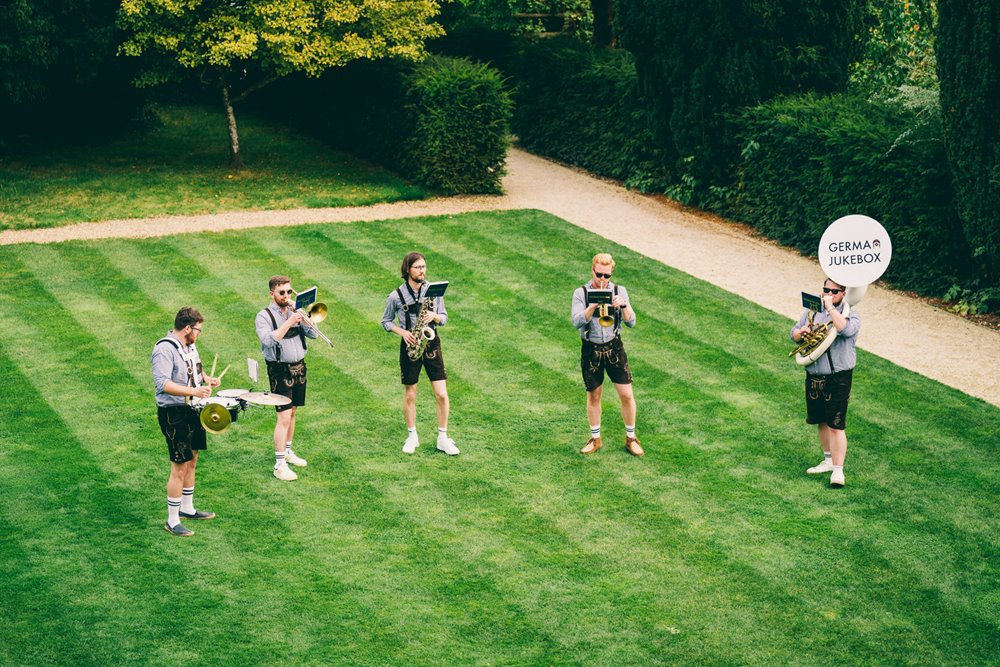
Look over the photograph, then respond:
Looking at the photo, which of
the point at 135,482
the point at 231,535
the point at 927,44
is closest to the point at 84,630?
the point at 231,535

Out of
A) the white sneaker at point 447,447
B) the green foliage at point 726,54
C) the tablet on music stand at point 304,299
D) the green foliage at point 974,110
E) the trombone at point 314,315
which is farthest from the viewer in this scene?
the green foliage at point 726,54

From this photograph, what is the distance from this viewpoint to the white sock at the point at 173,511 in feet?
31.5

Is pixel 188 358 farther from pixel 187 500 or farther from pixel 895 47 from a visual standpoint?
pixel 895 47

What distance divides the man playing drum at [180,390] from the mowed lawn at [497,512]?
689 mm

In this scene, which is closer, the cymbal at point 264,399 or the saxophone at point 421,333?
the cymbal at point 264,399

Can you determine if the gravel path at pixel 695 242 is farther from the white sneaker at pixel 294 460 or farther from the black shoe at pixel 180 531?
the black shoe at pixel 180 531

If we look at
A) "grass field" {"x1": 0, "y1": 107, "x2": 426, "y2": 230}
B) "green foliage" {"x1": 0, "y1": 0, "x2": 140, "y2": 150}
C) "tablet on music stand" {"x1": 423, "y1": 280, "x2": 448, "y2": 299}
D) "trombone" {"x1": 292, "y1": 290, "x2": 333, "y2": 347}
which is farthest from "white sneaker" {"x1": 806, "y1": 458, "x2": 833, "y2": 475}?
"green foliage" {"x1": 0, "y1": 0, "x2": 140, "y2": 150}

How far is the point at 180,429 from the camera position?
9336 mm

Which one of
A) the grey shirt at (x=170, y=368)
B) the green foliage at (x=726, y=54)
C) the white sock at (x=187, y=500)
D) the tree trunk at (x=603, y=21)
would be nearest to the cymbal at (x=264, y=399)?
the grey shirt at (x=170, y=368)

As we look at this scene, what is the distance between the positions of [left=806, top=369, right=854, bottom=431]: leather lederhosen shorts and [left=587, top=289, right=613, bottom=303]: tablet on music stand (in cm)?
201

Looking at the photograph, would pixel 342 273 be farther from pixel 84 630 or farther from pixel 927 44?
pixel 927 44

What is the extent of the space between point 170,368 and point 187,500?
1309 mm

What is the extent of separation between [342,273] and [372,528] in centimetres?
830

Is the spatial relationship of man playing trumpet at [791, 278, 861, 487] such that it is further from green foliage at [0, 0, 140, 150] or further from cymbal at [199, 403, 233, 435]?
green foliage at [0, 0, 140, 150]
